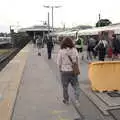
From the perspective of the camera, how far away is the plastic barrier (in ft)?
39.7

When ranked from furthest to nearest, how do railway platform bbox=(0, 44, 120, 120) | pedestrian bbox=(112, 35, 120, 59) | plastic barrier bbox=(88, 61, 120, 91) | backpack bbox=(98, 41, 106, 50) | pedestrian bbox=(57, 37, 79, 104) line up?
pedestrian bbox=(112, 35, 120, 59), backpack bbox=(98, 41, 106, 50), plastic barrier bbox=(88, 61, 120, 91), pedestrian bbox=(57, 37, 79, 104), railway platform bbox=(0, 44, 120, 120)

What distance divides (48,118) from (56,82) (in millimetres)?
6451

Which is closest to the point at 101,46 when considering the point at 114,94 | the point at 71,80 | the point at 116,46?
the point at 116,46

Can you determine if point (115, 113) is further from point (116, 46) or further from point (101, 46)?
point (116, 46)

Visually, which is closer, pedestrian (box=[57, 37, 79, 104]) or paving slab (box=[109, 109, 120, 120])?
paving slab (box=[109, 109, 120, 120])

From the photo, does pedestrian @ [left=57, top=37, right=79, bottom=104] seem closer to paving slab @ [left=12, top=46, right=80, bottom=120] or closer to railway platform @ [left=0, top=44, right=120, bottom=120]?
railway platform @ [left=0, top=44, right=120, bottom=120]

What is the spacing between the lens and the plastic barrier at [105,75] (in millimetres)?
12102

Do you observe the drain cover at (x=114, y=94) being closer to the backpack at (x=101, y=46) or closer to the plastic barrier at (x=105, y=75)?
the plastic barrier at (x=105, y=75)

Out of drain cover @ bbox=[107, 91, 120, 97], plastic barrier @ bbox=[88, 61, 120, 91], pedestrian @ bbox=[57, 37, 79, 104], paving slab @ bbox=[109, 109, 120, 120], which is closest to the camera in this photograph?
paving slab @ bbox=[109, 109, 120, 120]

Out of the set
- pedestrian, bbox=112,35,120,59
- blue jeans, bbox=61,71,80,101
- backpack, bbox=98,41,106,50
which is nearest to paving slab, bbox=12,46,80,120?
blue jeans, bbox=61,71,80,101

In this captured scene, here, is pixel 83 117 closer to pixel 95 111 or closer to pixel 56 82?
pixel 95 111

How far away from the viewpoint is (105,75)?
39.9 ft

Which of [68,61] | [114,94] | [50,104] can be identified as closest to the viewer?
[68,61]

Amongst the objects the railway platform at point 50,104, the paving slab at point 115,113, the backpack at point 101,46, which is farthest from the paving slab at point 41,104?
the backpack at point 101,46
